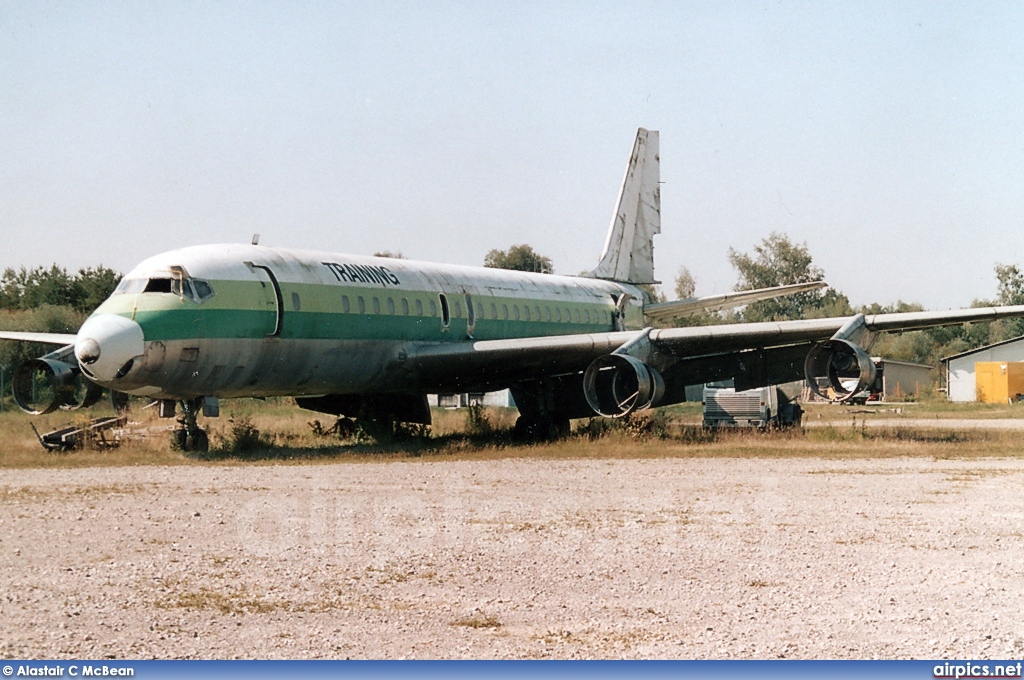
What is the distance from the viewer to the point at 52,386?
2359 cm

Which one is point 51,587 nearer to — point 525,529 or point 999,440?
point 525,529

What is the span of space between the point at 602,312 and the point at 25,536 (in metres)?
22.7

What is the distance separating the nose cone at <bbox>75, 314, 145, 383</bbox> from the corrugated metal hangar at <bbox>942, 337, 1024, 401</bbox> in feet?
167

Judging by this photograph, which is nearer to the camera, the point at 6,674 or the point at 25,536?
the point at 6,674

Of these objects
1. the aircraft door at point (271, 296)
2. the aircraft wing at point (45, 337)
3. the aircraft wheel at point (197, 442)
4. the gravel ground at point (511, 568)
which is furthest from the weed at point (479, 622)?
the aircraft wing at point (45, 337)

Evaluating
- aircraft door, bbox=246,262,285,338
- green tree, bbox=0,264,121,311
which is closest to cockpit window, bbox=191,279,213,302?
aircraft door, bbox=246,262,285,338

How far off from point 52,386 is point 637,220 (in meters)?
18.6

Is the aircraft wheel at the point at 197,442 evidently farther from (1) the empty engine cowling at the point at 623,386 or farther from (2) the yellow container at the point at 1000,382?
(2) the yellow container at the point at 1000,382

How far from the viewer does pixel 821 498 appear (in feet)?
48.1

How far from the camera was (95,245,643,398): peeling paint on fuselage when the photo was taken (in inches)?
819

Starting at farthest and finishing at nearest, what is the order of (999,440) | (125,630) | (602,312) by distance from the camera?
(602,312) → (999,440) → (125,630)

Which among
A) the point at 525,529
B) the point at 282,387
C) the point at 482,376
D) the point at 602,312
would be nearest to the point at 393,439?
the point at 482,376

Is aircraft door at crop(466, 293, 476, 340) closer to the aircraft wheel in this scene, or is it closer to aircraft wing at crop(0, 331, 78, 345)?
the aircraft wheel

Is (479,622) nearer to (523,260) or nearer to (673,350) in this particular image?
(673,350)
